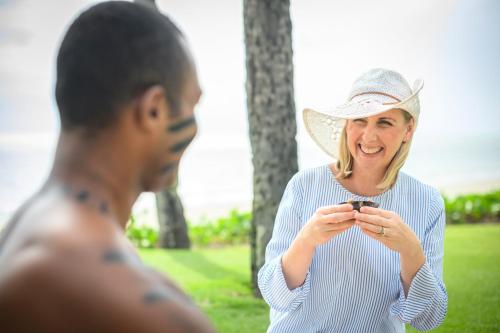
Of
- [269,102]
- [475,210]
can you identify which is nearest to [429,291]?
[269,102]

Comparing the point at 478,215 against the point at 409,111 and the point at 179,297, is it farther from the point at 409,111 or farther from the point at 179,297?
the point at 179,297

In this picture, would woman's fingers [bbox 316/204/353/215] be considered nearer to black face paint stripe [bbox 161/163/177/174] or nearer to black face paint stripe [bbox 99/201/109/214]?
black face paint stripe [bbox 161/163/177/174]

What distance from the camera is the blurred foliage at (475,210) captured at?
10.1m

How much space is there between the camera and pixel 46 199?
123 centimetres

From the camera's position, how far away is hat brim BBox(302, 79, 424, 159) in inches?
117

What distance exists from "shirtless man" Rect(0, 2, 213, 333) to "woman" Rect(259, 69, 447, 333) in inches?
63.6

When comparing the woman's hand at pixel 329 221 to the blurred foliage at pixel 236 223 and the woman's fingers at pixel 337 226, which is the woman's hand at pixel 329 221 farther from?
the blurred foliage at pixel 236 223

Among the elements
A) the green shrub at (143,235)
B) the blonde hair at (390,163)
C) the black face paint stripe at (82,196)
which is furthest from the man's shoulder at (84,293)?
the green shrub at (143,235)

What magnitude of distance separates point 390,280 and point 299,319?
47 centimetres

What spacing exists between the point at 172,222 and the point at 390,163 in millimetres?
5862

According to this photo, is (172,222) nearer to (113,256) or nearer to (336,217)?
(336,217)

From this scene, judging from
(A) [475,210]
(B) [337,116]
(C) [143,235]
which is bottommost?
(A) [475,210]

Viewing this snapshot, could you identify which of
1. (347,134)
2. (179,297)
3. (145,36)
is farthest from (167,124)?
(347,134)

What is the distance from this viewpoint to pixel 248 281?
6438 mm
